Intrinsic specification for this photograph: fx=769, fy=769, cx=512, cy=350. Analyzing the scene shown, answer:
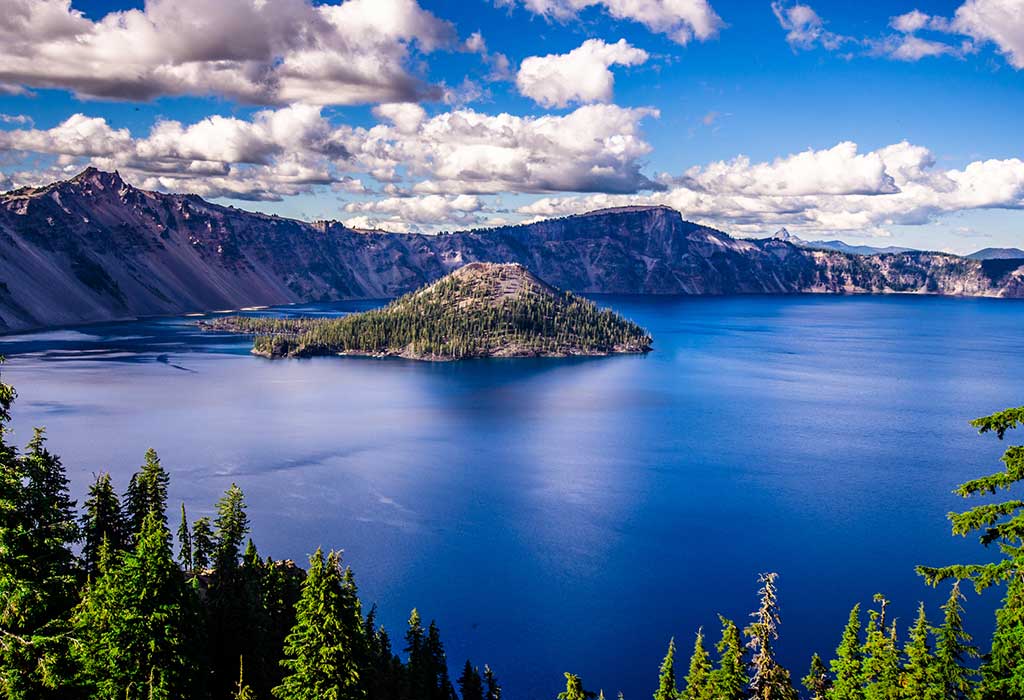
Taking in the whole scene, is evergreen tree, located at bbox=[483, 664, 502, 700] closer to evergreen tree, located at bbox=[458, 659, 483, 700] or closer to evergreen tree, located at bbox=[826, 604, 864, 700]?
evergreen tree, located at bbox=[458, 659, 483, 700]

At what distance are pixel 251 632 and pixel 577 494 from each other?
68.4 meters

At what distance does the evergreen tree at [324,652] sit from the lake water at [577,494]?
30.5 metres

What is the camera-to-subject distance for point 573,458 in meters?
132

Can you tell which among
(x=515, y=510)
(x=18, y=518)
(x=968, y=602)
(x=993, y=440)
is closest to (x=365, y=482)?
(x=515, y=510)

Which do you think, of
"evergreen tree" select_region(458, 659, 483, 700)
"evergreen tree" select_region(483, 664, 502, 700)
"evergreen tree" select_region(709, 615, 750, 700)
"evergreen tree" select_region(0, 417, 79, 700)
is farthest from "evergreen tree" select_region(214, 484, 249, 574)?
"evergreen tree" select_region(709, 615, 750, 700)

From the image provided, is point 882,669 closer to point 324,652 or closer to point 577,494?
point 324,652

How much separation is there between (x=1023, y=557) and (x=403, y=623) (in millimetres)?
60592

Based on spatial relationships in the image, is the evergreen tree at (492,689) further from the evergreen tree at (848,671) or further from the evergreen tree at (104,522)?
the evergreen tree at (104,522)

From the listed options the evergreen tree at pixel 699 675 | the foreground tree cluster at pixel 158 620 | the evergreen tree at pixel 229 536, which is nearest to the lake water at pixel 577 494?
the foreground tree cluster at pixel 158 620

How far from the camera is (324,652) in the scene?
3422cm

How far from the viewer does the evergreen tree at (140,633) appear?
3209cm

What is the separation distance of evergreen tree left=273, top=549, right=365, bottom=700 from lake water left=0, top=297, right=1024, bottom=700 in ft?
100

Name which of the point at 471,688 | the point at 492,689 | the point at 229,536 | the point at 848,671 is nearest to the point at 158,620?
the point at 229,536

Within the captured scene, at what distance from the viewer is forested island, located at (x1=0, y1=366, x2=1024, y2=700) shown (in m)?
21.2
